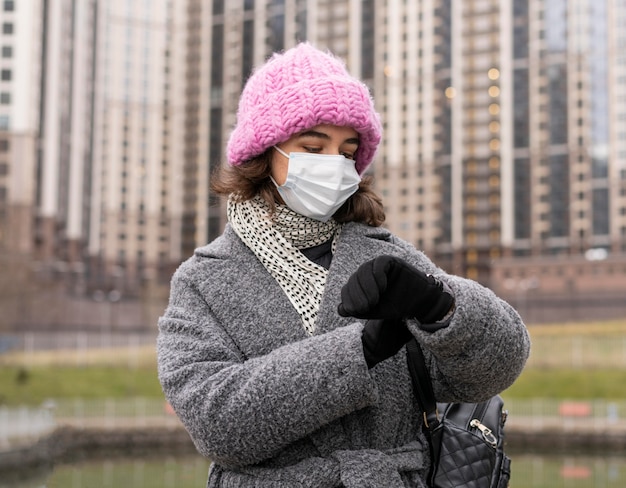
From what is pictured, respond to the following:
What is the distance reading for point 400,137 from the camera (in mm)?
61375

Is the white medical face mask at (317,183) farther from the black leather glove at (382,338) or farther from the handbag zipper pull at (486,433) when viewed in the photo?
the handbag zipper pull at (486,433)

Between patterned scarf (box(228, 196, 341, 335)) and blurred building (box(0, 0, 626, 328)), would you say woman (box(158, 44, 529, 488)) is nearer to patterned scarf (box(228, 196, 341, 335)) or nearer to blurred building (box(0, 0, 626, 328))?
patterned scarf (box(228, 196, 341, 335))

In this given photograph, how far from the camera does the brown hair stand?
4.97 ft

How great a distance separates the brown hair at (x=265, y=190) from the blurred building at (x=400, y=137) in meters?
40.7

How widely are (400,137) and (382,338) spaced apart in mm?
60870

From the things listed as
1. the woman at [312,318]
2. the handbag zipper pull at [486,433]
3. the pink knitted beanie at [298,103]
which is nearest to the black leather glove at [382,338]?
the woman at [312,318]

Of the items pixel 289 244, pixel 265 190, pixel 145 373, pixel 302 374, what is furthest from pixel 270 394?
pixel 145 373

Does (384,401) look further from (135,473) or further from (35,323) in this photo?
(35,323)

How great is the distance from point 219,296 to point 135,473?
61.5 feet

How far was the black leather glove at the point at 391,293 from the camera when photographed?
112 cm

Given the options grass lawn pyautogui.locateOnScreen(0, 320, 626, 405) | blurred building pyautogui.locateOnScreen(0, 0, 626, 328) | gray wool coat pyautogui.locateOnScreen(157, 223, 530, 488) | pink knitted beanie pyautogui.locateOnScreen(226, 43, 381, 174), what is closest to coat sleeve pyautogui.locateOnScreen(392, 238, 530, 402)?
gray wool coat pyautogui.locateOnScreen(157, 223, 530, 488)

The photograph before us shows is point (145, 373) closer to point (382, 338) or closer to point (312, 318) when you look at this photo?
point (312, 318)

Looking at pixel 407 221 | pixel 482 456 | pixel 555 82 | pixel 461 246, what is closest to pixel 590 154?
pixel 555 82

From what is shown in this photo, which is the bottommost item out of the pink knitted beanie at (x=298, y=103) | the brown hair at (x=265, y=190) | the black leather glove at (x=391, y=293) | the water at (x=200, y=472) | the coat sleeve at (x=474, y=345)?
the water at (x=200, y=472)
